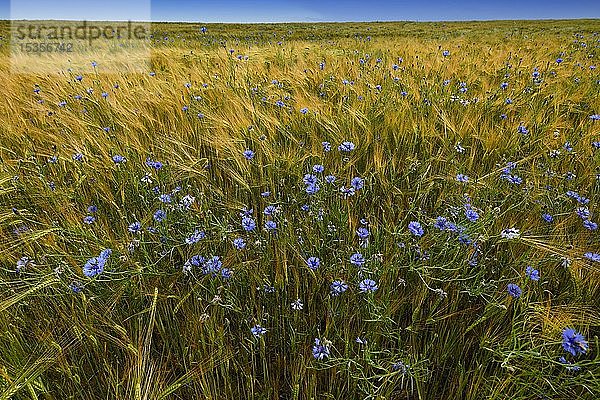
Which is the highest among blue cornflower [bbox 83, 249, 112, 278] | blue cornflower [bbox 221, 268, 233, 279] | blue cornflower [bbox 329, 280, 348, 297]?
blue cornflower [bbox 83, 249, 112, 278]

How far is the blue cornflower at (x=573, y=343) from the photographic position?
104 centimetres

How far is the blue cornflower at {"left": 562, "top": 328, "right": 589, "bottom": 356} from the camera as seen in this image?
3.40 feet

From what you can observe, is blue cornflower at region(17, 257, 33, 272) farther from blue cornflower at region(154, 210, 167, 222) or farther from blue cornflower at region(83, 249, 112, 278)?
blue cornflower at region(154, 210, 167, 222)

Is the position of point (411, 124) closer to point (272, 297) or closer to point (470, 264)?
point (470, 264)

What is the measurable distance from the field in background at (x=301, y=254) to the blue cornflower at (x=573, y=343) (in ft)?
0.08

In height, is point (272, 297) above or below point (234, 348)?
above

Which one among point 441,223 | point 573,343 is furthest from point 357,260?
point 573,343

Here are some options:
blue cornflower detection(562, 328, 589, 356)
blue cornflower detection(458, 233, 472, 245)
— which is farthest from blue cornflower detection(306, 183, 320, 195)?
blue cornflower detection(562, 328, 589, 356)

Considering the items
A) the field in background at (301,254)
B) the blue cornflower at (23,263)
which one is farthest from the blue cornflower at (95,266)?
the blue cornflower at (23,263)

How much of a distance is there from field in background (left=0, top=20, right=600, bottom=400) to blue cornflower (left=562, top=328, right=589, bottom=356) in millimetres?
24

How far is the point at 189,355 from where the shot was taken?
1240mm

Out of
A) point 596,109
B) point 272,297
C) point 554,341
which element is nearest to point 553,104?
point 596,109

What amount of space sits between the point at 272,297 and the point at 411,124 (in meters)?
1.63

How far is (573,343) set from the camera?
106 cm
